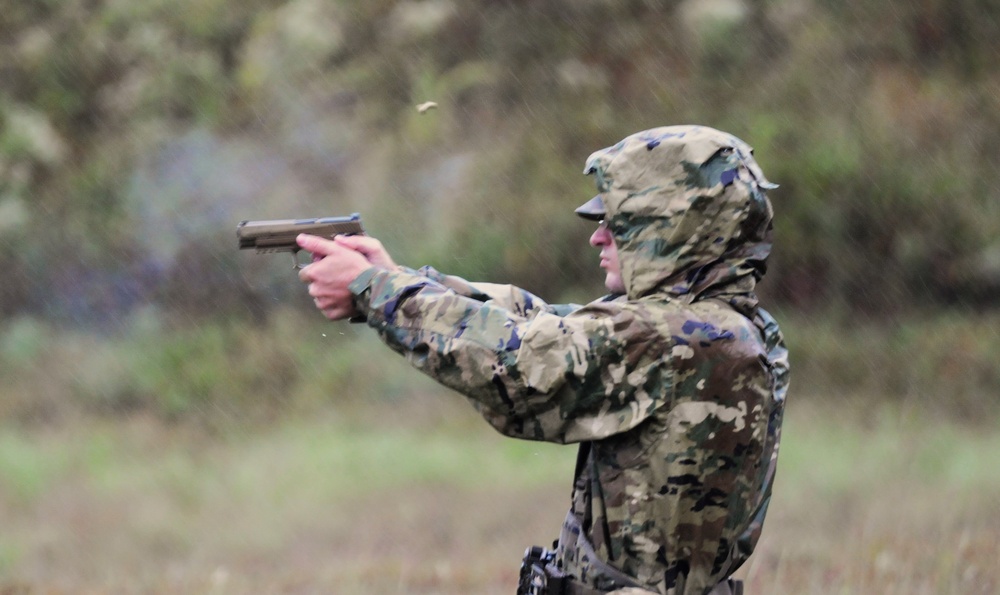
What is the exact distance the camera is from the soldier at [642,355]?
228cm

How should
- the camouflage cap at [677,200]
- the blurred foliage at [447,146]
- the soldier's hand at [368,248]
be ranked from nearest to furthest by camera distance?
the camouflage cap at [677,200] → the soldier's hand at [368,248] → the blurred foliage at [447,146]

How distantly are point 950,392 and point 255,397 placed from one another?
498cm

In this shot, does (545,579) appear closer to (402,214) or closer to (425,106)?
(425,106)

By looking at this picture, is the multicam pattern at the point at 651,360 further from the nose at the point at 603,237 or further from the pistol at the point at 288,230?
the pistol at the point at 288,230

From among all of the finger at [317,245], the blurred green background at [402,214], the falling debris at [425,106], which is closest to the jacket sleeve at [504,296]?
the finger at [317,245]

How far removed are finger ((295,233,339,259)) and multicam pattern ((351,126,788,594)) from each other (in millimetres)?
133

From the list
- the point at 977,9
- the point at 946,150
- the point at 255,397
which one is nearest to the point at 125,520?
the point at 255,397

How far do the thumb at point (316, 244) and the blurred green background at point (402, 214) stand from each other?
4415 mm

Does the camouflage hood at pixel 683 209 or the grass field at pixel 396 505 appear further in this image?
the grass field at pixel 396 505

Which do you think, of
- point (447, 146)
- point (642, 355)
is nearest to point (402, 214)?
point (447, 146)

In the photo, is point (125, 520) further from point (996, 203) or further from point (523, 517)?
point (996, 203)

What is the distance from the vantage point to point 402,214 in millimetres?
8781

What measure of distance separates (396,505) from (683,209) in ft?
15.7

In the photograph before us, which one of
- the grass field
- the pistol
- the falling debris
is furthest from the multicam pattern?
the grass field
